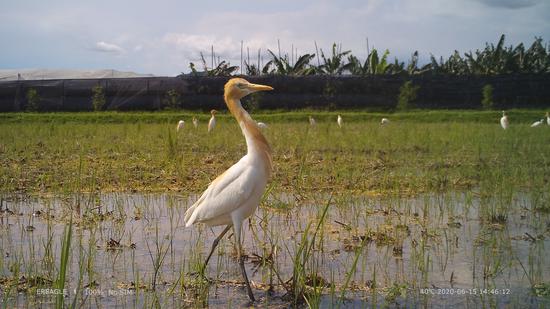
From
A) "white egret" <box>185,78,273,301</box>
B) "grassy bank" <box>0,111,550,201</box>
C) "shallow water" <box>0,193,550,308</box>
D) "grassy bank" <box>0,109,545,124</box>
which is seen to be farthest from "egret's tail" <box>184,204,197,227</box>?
"grassy bank" <box>0,109,545,124</box>

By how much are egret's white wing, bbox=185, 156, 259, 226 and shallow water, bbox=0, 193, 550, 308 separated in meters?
0.33

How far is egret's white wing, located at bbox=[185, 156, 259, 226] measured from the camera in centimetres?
395

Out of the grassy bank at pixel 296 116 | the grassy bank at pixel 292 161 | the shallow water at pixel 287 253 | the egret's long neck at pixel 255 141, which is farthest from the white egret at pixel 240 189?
the grassy bank at pixel 296 116

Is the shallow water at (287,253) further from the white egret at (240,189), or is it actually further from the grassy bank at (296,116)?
the grassy bank at (296,116)

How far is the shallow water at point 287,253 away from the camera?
3.54m

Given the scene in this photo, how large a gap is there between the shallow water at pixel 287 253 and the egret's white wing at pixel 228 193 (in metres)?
0.33

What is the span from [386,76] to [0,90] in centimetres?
1560

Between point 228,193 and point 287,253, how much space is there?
909mm

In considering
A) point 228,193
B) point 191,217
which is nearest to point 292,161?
point 191,217

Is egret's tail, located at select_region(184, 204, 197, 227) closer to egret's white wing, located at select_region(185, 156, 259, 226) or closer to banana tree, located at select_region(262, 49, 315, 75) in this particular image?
egret's white wing, located at select_region(185, 156, 259, 226)

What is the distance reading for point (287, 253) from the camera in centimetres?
455

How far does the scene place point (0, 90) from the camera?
20.8 meters

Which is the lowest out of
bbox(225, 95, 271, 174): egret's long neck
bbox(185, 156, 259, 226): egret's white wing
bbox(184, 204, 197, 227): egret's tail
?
bbox(184, 204, 197, 227): egret's tail

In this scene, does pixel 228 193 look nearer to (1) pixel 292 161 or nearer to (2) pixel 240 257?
(2) pixel 240 257
